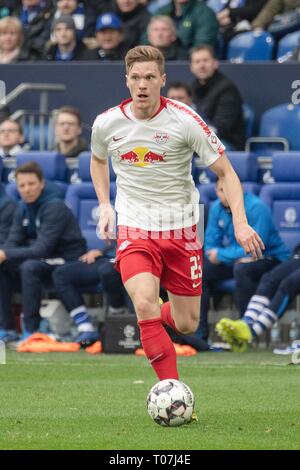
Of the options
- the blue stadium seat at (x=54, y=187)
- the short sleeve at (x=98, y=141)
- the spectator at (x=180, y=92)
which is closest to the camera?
the short sleeve at (x=98, y=141)

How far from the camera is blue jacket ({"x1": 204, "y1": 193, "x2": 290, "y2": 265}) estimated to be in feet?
45.0

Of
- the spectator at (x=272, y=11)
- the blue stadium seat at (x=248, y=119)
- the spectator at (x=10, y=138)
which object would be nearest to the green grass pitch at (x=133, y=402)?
the blue stadium seat at (x=248, y=119)

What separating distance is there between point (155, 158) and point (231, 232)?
5.58 metres

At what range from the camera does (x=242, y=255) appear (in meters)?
14.0

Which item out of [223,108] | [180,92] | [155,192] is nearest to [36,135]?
[180,92]

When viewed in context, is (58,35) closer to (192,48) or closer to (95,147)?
(192,48)

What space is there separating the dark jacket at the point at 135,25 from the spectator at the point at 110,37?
0.56 feet

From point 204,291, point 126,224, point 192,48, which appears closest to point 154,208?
point 126,224

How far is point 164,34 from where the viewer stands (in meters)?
17.0

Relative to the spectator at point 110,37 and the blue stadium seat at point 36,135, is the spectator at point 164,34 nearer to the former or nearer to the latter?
the spectator at point 110,37

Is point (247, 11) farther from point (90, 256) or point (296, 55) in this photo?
point (90, 256)

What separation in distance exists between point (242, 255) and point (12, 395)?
4.61 meters

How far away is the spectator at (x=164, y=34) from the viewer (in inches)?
664
